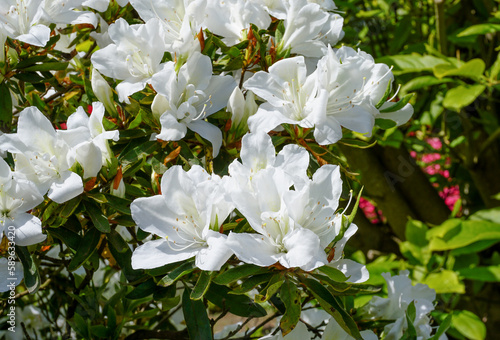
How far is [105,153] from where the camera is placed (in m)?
1.03

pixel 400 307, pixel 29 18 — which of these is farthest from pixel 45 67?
pixel 400 307

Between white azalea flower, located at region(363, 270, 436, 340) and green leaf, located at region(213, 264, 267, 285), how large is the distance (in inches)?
15.2

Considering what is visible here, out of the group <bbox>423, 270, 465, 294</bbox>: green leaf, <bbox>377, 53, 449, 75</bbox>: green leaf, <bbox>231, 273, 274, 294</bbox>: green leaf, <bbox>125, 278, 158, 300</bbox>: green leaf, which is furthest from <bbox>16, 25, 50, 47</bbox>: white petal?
<bbox>423, 270, 465, 294</bbox>: green leaf

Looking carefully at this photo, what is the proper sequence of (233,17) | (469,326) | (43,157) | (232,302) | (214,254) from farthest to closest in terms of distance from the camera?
1. (469,326)
2. (233,17)
3. (232,302)
4. (43,157)
5. (214,254)

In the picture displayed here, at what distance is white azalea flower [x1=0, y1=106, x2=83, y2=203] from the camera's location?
955mm

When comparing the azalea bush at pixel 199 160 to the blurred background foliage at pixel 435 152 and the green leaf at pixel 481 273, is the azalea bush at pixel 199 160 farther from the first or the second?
the blurred background foliage at pixel 435 152

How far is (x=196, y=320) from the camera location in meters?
1.08

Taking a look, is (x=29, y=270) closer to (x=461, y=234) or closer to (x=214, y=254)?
(x=214, y=254)

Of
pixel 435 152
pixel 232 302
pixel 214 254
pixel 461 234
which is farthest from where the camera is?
pixel 435 152

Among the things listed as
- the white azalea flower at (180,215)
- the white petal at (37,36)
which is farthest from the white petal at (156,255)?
the white petal at (37,36)

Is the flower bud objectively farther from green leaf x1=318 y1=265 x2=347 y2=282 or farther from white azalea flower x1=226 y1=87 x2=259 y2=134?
green leaf x1=318 y1=265 x2=347 y2=282

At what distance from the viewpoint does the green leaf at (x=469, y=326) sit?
167 cm

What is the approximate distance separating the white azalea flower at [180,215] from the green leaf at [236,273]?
44 mm

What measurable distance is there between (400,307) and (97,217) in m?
0.67
